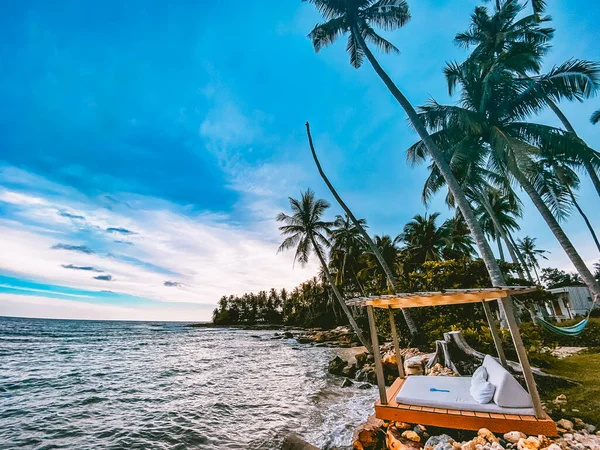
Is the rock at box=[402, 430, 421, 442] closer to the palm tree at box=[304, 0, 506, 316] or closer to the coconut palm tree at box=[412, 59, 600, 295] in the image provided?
the coconut palm tree at box=[412, 59, 600, 295]

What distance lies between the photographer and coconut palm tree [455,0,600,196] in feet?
28.6

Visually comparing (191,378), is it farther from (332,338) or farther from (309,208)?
(332,338)

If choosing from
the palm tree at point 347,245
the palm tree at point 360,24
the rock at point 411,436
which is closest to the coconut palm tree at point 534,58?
the palm tree at point 360,24

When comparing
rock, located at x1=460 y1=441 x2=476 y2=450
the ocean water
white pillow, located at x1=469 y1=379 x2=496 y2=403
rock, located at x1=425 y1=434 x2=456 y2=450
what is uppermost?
white pillow, located at x1=469 y1=379 x2=496 y2=403

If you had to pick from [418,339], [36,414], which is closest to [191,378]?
[36,414]

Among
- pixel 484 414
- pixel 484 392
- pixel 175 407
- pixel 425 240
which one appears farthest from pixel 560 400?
pixel 425 240

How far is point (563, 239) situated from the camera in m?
8.66

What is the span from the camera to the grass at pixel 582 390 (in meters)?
4.57

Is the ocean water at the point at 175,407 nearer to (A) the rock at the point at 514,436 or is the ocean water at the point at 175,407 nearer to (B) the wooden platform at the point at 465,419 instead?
(B) the wooden platform at the point at 465,419

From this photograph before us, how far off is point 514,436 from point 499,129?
9.64 metres

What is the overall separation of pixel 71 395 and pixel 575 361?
17.4 metres

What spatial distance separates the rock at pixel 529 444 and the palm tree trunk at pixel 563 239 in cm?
718

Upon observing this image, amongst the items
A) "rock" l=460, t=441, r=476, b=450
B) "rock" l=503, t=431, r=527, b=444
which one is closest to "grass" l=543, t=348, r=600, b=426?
"rock" l=503, t=431, r=527, b=444

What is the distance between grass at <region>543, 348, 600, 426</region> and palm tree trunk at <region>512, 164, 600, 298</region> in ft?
7.25
